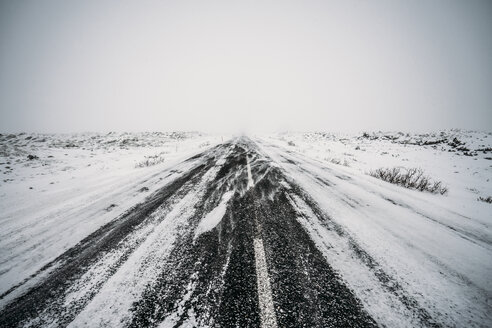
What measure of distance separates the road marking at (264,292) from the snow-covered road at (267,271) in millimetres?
10

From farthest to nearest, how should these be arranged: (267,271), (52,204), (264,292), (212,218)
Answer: (52,204)
(212,218)
(267,271)
(264,292)

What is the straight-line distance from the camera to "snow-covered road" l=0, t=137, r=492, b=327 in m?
Result: 2.07

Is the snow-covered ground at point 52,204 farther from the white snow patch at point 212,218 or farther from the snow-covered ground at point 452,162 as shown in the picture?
the snow-covered ground at point 452,162

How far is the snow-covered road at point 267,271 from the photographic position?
6.81 feet

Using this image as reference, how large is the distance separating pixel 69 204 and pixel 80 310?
12.7ft

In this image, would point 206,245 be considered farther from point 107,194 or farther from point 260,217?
point 107,194

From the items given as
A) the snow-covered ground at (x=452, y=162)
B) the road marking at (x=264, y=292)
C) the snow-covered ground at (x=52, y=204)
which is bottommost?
the snow-covered ground at (x=52, y=204)

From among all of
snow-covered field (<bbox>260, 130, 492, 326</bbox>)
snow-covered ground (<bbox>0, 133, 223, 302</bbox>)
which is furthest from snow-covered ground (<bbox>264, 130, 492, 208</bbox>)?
snow-covered ground (<bbox>0, 133, 223, 302</bbox>)

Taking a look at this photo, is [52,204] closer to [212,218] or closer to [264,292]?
[212,218]

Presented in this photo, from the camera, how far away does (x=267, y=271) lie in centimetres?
257

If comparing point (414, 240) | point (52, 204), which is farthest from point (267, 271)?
point (52, 204)

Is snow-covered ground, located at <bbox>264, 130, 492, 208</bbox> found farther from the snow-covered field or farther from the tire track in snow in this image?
the tire track in snow

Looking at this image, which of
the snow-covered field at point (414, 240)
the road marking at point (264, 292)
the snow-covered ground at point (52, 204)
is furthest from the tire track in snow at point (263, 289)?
the snow-covered ground at point (52, 204)

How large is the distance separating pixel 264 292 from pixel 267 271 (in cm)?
33
